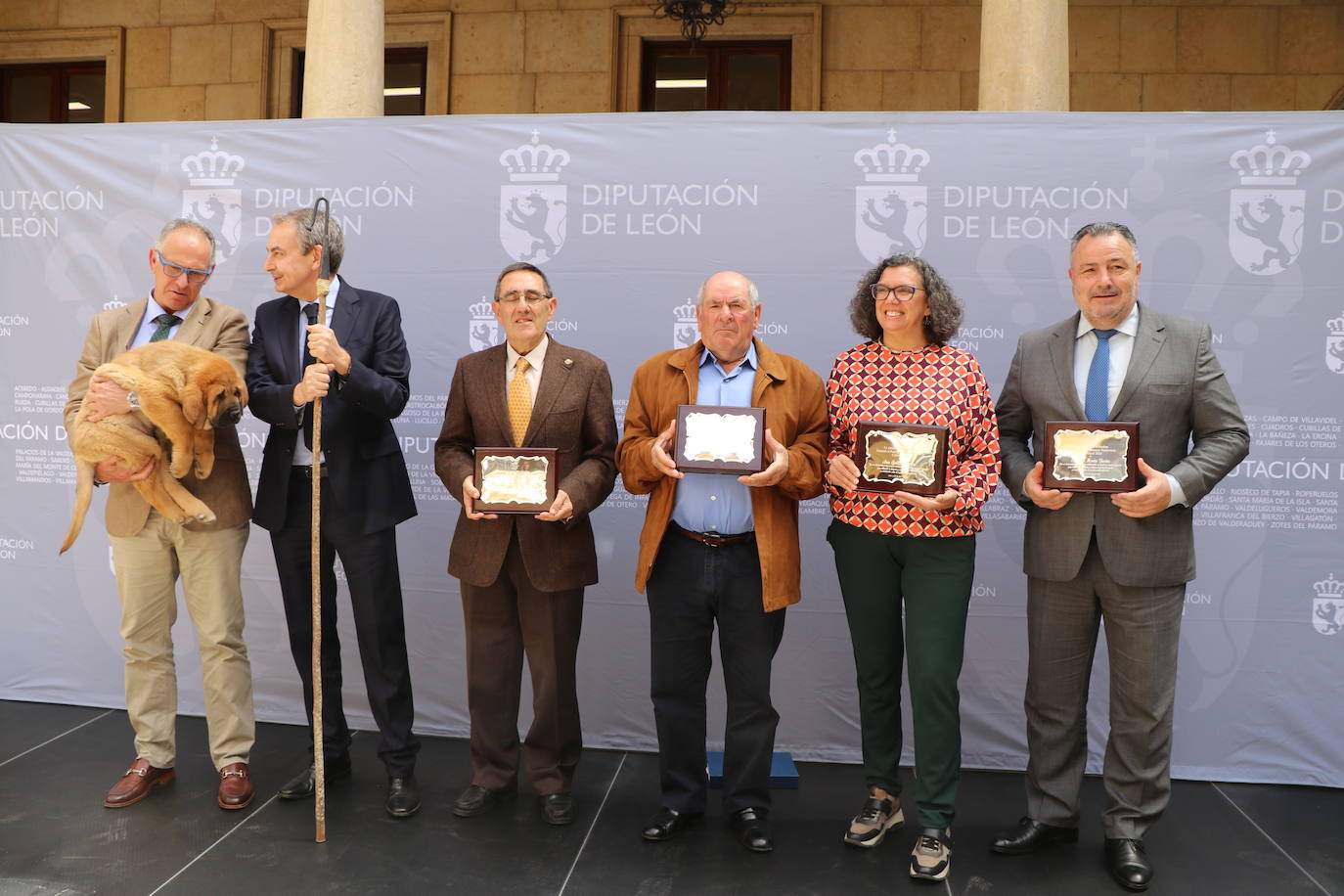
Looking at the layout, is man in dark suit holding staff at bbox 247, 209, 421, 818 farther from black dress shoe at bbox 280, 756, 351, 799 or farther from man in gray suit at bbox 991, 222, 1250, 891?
man in gray suit at bbox 991, 222, 1250, 891

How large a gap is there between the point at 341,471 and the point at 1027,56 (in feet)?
13.6

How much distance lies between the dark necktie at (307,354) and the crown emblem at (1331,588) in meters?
3.98

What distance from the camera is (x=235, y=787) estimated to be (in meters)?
3.72

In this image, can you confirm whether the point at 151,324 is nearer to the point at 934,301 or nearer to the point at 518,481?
the point at 518,481

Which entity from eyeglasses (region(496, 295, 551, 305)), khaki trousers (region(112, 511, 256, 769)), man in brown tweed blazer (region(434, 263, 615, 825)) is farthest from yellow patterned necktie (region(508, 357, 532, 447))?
khaki trousers (region(112, 511, 256, 769))

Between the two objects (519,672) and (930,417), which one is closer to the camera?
(930,417)

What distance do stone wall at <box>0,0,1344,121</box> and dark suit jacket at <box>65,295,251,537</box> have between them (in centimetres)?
515

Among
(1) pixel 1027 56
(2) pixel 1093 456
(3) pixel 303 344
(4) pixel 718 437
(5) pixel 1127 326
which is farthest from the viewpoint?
(1) pixel 1027 56

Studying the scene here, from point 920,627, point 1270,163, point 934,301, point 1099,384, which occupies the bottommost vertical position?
point 920,627

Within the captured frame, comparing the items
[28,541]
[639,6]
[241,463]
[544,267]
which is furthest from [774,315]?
[639,6]

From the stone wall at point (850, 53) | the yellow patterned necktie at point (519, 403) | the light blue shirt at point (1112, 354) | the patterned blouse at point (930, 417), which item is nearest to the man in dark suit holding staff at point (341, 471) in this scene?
the yellow patterned necktie at point (519, 403)

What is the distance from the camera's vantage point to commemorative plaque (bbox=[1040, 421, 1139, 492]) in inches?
120

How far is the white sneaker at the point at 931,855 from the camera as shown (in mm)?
3227

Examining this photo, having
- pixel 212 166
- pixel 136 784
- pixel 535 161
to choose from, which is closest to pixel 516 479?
pixel 535 161
